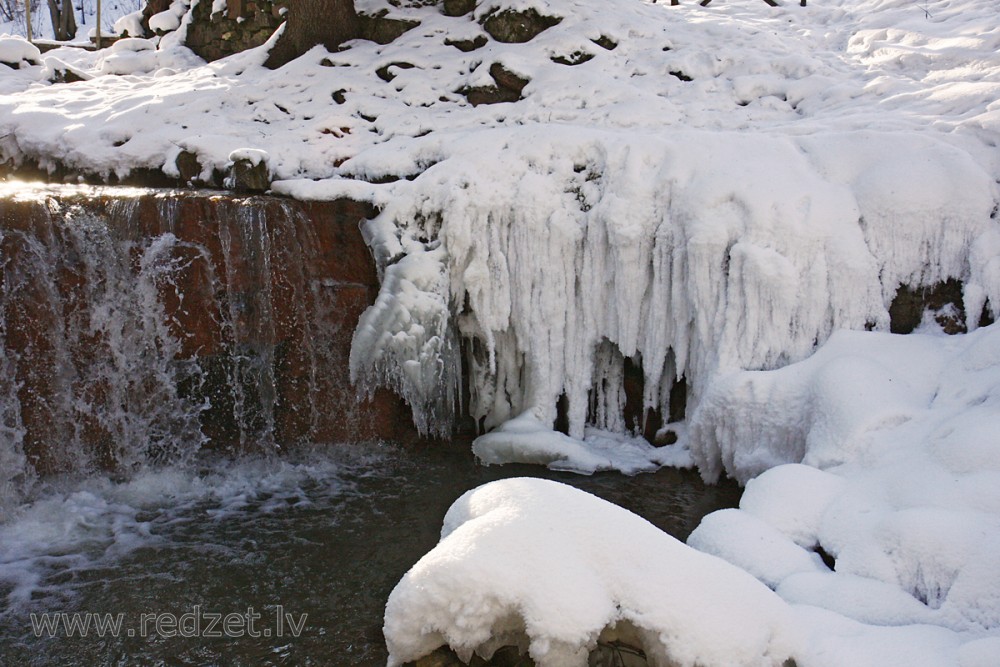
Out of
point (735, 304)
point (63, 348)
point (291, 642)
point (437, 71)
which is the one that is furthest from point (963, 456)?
point (437, 71)

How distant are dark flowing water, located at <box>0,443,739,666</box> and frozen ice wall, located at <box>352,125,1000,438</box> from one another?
0.79 m

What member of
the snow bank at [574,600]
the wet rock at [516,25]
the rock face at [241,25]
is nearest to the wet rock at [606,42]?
the wet rock at [516,25]

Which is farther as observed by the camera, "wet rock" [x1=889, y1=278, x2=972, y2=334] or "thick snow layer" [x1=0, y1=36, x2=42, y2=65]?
"thick snow layer" [x1=0, y1=36, x2=42, y2=65]

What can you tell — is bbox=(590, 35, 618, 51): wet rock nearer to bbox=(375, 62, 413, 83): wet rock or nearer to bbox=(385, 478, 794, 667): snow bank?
bbox=(375, 62, 413, 83): wet rock

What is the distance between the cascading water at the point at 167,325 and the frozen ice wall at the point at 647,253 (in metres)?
0.59

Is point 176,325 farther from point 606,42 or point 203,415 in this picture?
point 606,42

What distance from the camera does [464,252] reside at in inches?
237

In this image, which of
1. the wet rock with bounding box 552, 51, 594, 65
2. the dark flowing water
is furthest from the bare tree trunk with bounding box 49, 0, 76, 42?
the dark flowing water

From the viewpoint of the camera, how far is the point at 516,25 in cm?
890

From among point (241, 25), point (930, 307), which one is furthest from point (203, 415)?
point (241, 25)

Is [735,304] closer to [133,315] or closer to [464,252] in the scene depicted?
[464,252]

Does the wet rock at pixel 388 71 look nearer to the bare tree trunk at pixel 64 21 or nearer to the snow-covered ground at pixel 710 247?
the snow-covered ground at pixel 710 247

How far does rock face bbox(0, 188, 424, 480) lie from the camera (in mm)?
5543

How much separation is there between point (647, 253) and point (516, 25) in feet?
14.8
